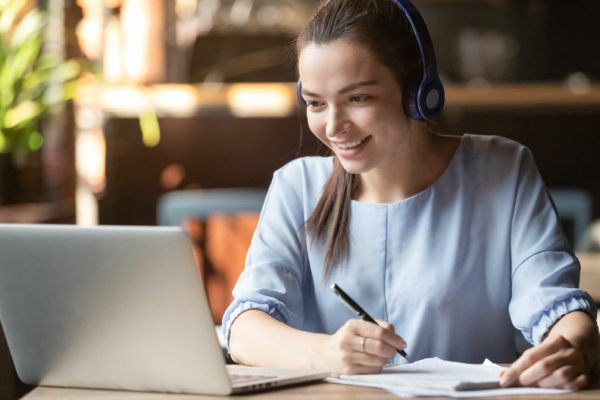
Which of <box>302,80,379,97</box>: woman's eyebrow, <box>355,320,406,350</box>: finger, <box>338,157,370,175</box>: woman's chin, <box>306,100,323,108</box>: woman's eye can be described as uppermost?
<box>302,80,379,97</box>: woman's eyebrow

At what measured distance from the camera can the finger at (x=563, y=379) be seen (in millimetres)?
1266

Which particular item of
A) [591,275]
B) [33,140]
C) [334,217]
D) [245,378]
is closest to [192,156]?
[33,140]

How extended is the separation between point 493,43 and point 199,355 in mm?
3655

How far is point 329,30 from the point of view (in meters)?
1.58

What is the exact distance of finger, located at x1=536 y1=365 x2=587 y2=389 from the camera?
49.8 inches

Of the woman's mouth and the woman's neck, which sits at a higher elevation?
the woman's mouth

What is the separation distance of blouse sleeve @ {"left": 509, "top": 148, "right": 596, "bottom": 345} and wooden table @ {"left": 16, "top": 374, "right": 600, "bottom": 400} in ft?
0.68

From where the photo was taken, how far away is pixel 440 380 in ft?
4.18

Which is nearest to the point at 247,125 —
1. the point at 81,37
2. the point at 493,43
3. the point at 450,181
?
the point at 81,37

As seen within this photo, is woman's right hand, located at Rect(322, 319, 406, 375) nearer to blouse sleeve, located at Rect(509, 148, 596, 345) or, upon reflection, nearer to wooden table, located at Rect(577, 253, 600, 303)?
blouse sleeve, located at Rect(509, 148, 596, 345)

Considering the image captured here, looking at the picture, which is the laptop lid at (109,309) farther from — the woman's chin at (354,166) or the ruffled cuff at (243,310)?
the woman's chin at (354,166)

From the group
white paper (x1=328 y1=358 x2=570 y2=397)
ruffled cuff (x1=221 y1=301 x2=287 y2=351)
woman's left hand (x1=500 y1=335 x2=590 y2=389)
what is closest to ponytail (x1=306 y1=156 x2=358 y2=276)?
ruffled cuff (x1=221 y1=301 x2=287 y2=351)

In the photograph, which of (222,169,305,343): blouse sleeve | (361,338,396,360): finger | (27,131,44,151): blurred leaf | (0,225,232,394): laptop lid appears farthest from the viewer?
(27,131,44,151): blurred leaf

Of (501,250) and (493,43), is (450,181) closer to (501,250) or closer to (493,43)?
(501,250)
